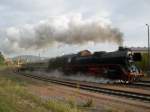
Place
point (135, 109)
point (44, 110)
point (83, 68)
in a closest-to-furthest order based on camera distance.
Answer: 1. point (44, 110)
2. point (135, 109)
3. point (83, 68)

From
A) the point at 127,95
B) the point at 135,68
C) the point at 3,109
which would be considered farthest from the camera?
the point at 135,68

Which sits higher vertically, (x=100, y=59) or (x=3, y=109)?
(x=100, y=59)

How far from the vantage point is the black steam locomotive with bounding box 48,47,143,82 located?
3281cm

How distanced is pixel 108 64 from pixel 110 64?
0.35 meters

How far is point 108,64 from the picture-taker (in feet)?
114

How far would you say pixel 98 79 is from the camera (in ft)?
123

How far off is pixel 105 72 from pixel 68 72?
37.0 feet

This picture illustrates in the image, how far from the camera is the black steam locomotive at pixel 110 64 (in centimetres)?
3281

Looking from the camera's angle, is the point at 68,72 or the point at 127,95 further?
the point at 68,72

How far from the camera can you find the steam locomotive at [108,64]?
32.8 m

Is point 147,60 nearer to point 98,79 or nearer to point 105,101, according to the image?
point 98,79

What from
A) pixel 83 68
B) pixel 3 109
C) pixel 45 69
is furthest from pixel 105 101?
pixel 45 69

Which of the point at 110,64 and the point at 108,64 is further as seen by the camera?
the point at 108,64

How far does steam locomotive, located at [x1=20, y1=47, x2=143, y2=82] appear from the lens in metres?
32.8
